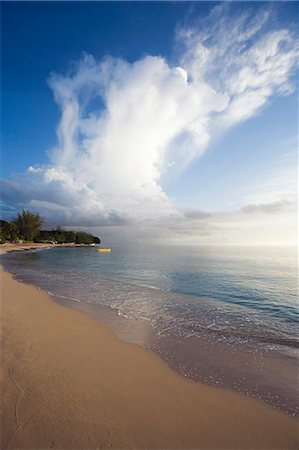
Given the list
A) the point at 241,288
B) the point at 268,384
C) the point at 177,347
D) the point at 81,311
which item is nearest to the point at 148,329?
the point at 177,347

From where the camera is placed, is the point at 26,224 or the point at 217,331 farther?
the point at 26,224

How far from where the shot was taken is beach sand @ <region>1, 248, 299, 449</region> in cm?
385

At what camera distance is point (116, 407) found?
181 inches

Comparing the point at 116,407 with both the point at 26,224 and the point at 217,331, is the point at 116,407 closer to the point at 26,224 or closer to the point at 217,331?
the point at 217,331

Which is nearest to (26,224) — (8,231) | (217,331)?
(8,231)

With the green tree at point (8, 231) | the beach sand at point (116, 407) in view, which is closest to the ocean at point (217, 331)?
the beach sand at point (116, 407)

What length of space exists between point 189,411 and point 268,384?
2.90 metres

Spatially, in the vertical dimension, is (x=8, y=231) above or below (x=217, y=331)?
above

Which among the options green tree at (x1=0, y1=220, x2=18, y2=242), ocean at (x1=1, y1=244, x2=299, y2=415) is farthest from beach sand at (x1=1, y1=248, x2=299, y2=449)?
green tree at (x1=0, y1=220, x2=18, y2=242)

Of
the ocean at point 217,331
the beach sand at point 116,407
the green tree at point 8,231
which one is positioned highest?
the green tree at point 8,231

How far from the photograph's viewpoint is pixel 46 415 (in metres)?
4.25

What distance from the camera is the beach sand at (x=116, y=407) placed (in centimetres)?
385

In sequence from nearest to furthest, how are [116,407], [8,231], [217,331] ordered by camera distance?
1. [116,407]
2. [217,331]
3. [8,231]

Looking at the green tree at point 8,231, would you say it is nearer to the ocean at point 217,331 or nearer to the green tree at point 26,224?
the green tree at point 26,224
